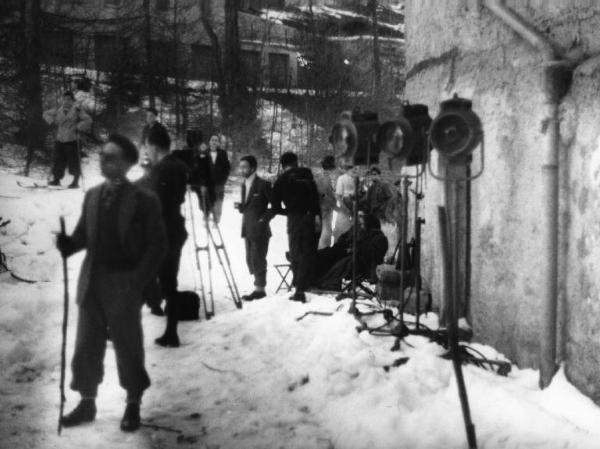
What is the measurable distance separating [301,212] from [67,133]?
3.31 metres

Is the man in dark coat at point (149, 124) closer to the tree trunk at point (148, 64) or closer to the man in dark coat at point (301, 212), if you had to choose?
the tree trunk at point (148, 64)

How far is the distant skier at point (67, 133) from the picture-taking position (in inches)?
89.7

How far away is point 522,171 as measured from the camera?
3.49 metres

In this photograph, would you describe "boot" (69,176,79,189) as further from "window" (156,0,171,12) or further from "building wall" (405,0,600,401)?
"building wall" (405,0,600,401)

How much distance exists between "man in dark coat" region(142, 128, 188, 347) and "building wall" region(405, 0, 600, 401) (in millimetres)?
1842

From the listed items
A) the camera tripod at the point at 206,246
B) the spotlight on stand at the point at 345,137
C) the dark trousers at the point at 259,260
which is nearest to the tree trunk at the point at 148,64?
the camera tripod at the point at 206,246

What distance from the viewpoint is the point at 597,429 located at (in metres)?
2.82

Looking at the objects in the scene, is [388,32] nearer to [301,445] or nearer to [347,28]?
[347,28]

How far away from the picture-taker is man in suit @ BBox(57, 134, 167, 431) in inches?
89.0

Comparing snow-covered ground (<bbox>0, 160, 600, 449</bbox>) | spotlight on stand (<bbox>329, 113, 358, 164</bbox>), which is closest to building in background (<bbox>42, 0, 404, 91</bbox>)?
spotlight on stand (<bbox>329, 113, 358, 164</bbox>)

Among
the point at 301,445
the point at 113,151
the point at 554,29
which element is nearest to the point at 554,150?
the point at 554,29

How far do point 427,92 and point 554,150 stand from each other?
162cm

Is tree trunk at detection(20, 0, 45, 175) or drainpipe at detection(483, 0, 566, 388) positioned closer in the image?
Answer: tree trunk at detection(20, 0, 45, 175)

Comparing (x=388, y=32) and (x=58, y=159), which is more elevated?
(x=388, y=32)
